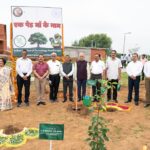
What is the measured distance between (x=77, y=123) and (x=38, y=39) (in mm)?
3708

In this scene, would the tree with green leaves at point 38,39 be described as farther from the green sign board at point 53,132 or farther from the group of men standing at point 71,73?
the green sign board at point 53,132

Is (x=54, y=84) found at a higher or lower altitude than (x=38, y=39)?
lower

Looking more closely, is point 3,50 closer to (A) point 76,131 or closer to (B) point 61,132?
(A) point 76,131

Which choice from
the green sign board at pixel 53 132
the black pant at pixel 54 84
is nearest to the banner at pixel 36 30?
the black pant at pixel 54 84

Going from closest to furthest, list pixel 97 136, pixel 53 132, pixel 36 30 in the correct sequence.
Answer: pixel 97 136 < pixel 53 132 < pixel 36 30

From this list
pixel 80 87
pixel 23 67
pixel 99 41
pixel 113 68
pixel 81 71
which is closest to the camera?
pixel 23 67

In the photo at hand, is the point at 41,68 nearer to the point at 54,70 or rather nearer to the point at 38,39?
the point at 54,70

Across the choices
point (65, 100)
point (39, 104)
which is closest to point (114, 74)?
point (65, 100)

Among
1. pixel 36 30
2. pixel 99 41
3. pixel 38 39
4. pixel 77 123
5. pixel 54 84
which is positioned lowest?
pixel 77 123

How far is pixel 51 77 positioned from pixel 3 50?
38.4 feet

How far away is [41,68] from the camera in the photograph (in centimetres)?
983

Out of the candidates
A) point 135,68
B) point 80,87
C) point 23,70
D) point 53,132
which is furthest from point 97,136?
point 80,87

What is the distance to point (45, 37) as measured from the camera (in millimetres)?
10781

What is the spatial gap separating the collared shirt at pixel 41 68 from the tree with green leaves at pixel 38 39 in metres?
1.14
